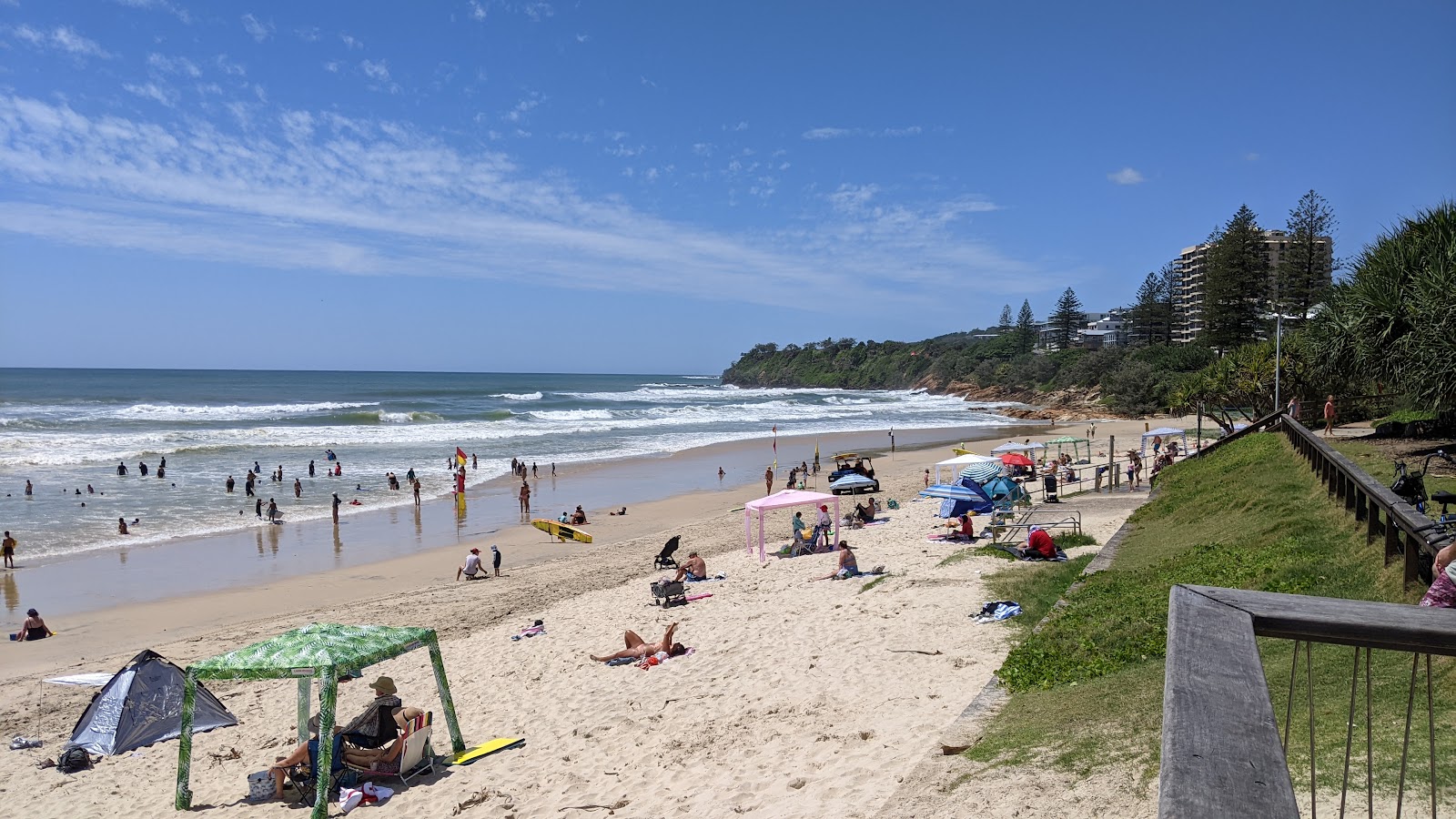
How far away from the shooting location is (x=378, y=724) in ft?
27.4

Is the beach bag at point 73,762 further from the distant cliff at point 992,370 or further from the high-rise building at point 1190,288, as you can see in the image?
the high-rise building at point 1190,288

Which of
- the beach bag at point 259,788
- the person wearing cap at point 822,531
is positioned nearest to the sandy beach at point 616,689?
the beach bag at point 259,788

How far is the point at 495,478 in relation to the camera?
34.5 m

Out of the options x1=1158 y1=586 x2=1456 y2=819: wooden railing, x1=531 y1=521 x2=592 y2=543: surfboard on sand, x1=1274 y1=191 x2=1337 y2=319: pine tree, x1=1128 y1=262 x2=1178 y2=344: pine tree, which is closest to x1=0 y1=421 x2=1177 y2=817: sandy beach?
x1=1158 y1=586 x2=1456 y2=819: wooden railing

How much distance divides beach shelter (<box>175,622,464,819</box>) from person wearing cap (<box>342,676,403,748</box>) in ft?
1.12

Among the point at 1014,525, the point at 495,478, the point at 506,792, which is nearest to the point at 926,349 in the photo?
the point at 495,478

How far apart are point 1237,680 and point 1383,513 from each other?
25.8 feet

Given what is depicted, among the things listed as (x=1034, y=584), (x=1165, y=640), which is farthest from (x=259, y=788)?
(x=1034, y=584)

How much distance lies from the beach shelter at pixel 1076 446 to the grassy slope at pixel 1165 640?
60.0 feet

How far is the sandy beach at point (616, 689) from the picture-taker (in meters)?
6.73

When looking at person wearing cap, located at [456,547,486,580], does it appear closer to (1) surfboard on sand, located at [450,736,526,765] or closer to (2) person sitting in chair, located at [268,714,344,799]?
(1) surfboard on sand, located at [450,736,526,765]

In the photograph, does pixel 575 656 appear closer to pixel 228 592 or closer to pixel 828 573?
pixel 828 573

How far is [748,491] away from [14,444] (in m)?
36.4

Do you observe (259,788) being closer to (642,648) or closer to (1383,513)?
(642,648)
